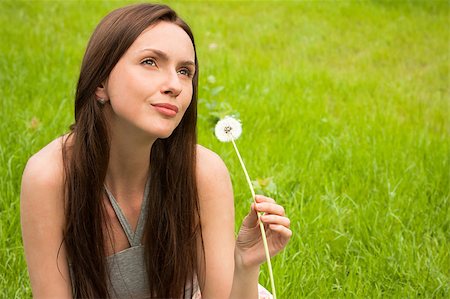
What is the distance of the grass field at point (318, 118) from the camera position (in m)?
2.14

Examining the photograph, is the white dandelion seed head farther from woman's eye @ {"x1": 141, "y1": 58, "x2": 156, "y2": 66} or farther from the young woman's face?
woman's eye @ {"x1": 141, "y1": 58, "x2": 156, "y2": 66}

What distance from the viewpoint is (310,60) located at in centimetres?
454

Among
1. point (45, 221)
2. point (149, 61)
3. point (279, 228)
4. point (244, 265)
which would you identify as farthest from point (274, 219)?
point (45, 221)

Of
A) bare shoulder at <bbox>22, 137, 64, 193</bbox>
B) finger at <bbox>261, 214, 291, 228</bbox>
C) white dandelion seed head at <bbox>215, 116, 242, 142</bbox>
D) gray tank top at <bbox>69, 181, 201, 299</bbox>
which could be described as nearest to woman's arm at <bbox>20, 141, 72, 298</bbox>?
bare shoulder at <bbox>22, 137, 64, 193</bbox>

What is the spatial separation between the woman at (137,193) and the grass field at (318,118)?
43 centimetres

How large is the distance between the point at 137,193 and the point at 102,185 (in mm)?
119

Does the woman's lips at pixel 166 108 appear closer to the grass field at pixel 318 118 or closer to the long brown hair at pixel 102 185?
the long brown hair at pixel 102 185

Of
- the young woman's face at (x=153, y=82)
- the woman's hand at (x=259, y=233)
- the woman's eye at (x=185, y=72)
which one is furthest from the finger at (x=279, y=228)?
the woman's eye at (x=185, y=72)

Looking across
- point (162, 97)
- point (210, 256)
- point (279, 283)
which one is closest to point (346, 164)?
point (279, 283)

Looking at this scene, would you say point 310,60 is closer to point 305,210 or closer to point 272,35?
point 272,35

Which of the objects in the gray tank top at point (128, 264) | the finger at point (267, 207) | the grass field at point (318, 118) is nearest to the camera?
the finger at point (267, 207)

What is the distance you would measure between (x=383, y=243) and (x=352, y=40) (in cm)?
300

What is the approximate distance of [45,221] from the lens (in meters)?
1.48

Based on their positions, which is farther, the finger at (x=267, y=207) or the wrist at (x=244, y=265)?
the wrist at (x=244, y=265)
